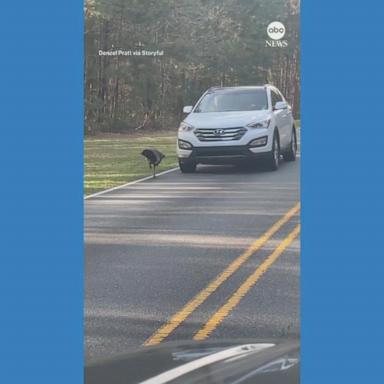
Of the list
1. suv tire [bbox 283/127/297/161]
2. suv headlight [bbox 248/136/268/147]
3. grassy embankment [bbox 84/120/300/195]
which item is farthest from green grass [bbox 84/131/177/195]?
suv tire [bbox 283/127/297/161]

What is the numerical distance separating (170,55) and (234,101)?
19.0 inches

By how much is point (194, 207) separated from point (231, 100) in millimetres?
696

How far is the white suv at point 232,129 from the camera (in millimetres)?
5129

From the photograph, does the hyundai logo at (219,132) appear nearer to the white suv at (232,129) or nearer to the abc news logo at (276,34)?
the white suv at (232,129)

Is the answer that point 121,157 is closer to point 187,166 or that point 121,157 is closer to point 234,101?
point 187,166

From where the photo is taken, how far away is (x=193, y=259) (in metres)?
4.99

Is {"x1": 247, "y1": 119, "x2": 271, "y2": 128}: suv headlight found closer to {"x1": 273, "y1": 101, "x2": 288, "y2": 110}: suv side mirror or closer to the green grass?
{"x1": 273, "y1": 101, "x2": 288, "y2": 110}: suv side mirror

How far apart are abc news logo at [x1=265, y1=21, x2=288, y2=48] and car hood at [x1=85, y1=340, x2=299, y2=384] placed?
5.82 feet

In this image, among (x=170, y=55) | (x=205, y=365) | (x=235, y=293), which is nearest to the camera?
(x=205, y=365)

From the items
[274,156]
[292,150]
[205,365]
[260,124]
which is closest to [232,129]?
[260,124]

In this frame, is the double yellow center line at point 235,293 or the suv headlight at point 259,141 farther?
the suv headlight at point 259,141

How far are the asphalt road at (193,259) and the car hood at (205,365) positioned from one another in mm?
440

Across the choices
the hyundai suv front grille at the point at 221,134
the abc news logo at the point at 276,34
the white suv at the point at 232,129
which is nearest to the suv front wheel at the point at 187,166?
the white suv at the point at 232,129

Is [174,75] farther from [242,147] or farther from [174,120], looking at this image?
[242,147]
